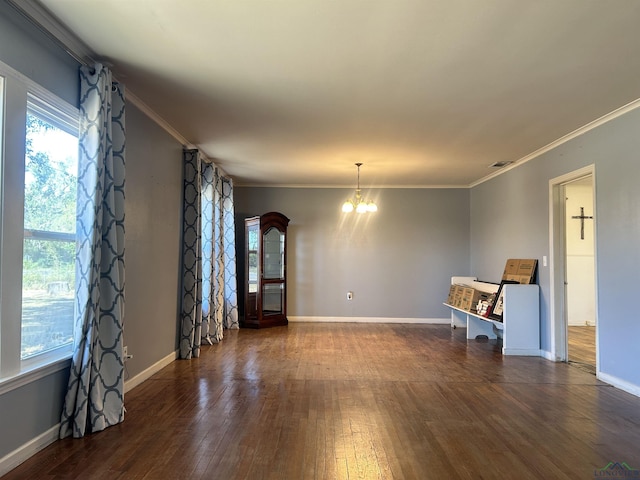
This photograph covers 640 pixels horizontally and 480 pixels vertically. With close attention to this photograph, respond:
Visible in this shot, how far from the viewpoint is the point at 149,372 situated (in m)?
A: 3.88

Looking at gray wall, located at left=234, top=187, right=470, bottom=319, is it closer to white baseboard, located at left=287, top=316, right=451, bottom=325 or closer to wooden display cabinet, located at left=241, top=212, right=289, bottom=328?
white baseboard, located at left=287, top=316, right=451, bottom=325

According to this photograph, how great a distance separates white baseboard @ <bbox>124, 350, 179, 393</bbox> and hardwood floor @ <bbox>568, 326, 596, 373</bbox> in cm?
453

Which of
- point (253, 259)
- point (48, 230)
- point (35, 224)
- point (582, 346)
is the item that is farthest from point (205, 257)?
point (582, 346)

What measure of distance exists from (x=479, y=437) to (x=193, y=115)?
3.59 metres

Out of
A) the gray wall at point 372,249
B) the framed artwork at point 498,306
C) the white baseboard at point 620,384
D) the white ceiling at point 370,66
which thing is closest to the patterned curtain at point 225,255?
the gray wall at point 372,249

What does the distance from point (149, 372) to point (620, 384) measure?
4371mm

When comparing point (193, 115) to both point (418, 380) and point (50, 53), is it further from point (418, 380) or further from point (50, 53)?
point (418, 380)

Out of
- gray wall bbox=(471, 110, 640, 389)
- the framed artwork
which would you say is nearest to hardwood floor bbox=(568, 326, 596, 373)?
gray wall bbox=(471, 110, 640, 389)

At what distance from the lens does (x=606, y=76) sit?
117 inches

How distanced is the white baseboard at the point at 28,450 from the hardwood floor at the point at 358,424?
0.05 meters

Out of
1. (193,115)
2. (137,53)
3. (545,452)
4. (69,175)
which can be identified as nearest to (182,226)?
(193,115)

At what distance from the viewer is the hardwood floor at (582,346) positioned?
473 centimetres

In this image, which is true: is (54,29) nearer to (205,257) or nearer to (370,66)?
(370,66)

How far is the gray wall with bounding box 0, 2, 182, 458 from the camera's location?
222 centimetres
